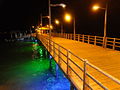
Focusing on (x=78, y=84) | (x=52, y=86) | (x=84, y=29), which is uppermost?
(x=84, y=29)

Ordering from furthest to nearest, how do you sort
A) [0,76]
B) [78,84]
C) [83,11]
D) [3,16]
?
[3,16], [83,11], [0,76], [78,84]

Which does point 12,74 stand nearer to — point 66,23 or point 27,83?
Result: point 27,83

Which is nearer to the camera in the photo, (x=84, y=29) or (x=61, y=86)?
(x=61, y=86)

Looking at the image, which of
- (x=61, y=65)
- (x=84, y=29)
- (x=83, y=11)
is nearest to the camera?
(x=61, y=65)

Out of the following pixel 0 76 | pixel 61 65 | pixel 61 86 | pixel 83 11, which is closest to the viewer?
pixel 61 65

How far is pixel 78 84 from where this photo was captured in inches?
184

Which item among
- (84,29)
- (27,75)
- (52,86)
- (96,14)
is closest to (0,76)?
(27,75)

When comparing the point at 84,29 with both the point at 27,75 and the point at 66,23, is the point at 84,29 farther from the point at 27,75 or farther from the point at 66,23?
the point at 27,75

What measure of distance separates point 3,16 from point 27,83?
88.3 meters

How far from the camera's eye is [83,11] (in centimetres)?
7531

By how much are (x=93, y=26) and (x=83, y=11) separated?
40.8 feet

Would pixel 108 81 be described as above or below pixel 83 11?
below

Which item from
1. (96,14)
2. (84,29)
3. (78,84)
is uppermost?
(96,14)

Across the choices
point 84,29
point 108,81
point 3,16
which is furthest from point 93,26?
point 108,81
